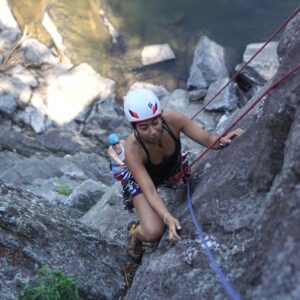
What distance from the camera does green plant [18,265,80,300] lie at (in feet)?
11.4

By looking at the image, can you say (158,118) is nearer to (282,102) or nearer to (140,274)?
(282,102)

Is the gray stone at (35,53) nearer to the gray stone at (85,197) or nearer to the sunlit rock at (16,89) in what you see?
the sunlit rock at (16,89)

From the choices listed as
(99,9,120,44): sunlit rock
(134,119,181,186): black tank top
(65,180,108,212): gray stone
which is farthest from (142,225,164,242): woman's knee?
(99,9,120,44): sunlit rock

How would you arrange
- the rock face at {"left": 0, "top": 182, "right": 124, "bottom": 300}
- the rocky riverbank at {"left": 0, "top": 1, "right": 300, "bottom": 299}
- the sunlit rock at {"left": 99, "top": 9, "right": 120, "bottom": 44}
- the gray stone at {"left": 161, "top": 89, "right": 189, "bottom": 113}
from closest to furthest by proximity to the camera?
the rocky riverbank at {"left": 0, "top": 1, "right": 300, "bottom": 299}, the rock face at {"left": 0, "top": 182, "right": 124, "bottom": 300}, the gray stone at {"left": 161, "top": 89, "right": 189, "bottom": 113}, the sunlit rock at {"left": 99, "top": 9, "right": 120, "bottom": 44}

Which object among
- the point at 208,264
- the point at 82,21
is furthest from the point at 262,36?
the point at 208,264

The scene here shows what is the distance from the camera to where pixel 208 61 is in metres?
16.5

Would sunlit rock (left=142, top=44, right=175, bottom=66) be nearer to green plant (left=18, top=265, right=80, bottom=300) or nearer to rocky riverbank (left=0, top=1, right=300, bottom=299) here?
rocky riverbank (left=0, top=1, right=300, bottom=299)

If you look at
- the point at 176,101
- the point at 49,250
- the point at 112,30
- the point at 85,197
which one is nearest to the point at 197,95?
the point at 176,101

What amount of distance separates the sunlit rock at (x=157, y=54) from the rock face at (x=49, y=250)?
13.6m

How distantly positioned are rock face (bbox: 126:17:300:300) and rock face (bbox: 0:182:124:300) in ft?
1.26

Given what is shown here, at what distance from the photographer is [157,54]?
1775 centimetres

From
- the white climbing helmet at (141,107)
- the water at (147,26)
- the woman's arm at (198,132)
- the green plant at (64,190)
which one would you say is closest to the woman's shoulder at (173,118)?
the woman's arm at (198,132)

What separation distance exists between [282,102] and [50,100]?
A: 1392cm

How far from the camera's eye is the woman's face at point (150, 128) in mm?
3922
